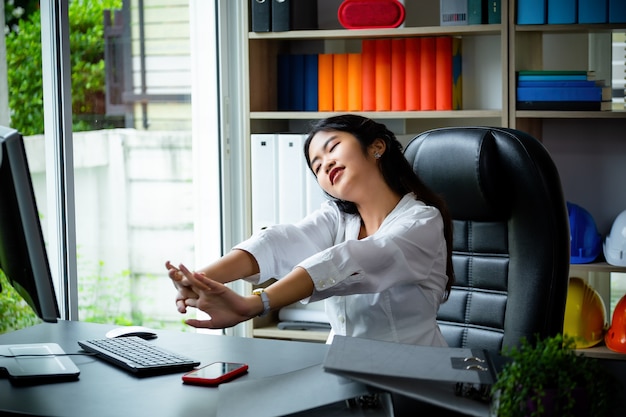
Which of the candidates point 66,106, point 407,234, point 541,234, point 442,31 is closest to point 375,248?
point 407,234

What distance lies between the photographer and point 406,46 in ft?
10.9

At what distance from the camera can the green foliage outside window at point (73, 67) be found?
2590mm

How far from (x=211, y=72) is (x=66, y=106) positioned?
1.01 meters

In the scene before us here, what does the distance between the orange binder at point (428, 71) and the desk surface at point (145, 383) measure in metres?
1.66

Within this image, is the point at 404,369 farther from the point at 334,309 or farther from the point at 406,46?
the point at 406,46

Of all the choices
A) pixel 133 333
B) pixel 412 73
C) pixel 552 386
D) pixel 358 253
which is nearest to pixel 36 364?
pixel 133 333

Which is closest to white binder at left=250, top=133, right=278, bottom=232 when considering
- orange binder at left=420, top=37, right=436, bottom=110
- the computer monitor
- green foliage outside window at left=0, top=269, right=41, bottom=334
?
orange binder at left=420, top=37, right=436, bottom=110

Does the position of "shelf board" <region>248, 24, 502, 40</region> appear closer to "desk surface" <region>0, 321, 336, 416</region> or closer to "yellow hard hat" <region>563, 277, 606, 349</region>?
"yellow hard hat" <region>563, 277, 606, 349</region>

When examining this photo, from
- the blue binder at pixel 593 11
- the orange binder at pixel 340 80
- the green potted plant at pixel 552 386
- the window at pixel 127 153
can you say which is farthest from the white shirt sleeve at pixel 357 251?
the blue binder at pixel 593 11

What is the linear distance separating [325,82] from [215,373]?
2.02m

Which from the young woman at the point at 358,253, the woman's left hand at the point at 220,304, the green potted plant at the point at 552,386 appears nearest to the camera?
the green potted plant at the point at 552,386

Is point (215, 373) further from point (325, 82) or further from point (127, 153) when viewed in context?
point (325, 82)

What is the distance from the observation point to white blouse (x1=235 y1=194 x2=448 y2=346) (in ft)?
5.94

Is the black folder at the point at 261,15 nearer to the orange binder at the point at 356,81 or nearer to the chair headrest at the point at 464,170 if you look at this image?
the orange binder at the point at 356,81
